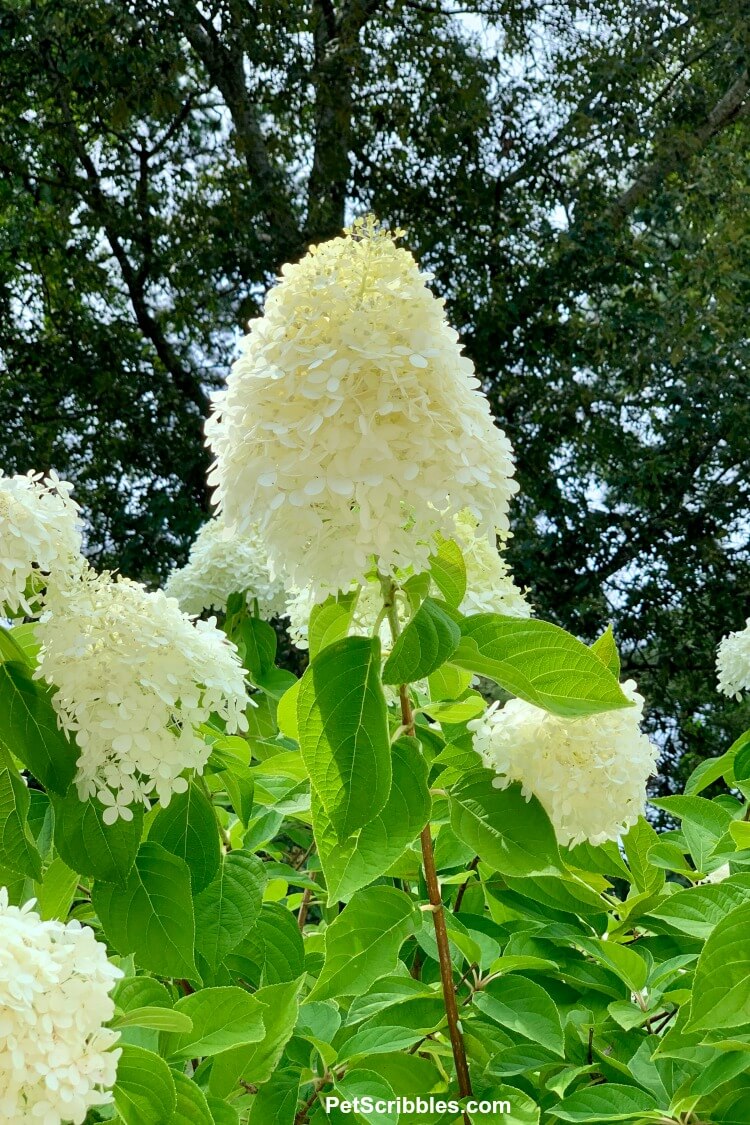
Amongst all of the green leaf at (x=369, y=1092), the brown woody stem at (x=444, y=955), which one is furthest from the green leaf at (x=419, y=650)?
the green leaf at (x=369, y=1092)

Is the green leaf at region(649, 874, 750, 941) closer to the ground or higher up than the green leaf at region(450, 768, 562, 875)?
closer to the ground

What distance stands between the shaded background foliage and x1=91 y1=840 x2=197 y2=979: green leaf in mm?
3498

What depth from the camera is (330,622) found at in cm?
89

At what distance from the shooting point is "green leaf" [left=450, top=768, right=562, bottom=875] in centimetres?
90

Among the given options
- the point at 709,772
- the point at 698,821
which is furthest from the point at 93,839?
the point at 709,772

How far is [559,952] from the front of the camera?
112 centimetres

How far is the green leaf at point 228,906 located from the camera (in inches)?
38.1

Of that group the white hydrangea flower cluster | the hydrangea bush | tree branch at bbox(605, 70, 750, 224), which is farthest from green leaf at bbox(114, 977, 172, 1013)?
tree branch at bbox(605, 70, 750, 224)

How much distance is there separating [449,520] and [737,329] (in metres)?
4.01

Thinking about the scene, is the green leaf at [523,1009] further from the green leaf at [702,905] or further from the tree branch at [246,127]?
the tree branch at [246,127]

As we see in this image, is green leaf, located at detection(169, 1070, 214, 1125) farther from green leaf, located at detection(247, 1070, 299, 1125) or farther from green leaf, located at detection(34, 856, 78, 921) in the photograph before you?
green leaf, located at detection(34, 856, 78, 921)

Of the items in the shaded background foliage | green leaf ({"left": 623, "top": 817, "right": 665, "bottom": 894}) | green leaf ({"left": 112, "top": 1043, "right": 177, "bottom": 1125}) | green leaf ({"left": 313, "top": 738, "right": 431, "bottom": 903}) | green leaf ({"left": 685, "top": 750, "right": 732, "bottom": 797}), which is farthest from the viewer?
the shaded background foliage

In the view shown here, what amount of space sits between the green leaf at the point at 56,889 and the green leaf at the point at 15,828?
0.28 feet

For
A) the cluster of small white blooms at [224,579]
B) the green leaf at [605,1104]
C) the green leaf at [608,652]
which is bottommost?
the green leaf at [605,1104]
